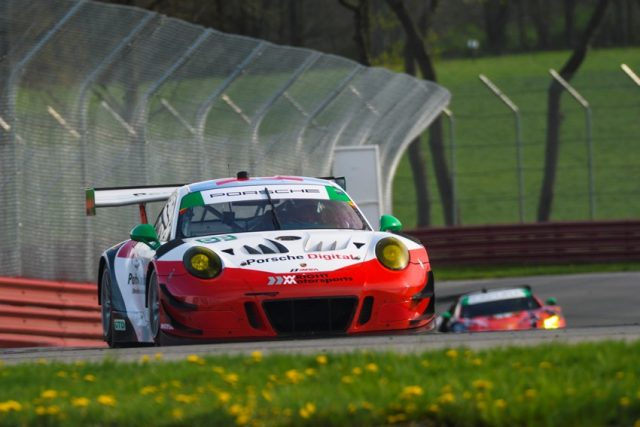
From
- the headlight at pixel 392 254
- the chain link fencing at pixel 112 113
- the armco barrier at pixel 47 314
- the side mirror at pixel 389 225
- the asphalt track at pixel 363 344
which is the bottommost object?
the armco barrier at pixel 47 314

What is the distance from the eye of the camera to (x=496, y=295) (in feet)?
69.2

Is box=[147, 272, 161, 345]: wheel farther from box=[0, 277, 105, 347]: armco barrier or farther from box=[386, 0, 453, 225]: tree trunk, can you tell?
box=[386, 0, 453, 225]: tree trunk

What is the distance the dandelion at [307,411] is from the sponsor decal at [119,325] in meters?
4.79

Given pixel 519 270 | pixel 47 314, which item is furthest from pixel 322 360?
pixel 519 270

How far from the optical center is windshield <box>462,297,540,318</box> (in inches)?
805

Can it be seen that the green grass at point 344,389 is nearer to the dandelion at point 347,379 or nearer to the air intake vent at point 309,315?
the dandelion at point 347,379

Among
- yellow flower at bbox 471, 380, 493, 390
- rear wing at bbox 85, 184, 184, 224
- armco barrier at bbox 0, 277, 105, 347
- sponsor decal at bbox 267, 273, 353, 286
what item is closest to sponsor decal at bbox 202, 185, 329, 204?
rear wing at bbox 85, 184, 184, 224

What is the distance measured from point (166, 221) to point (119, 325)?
82 centimetres

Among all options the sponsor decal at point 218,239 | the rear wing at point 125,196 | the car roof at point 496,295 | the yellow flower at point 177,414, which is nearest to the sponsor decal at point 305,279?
the sponsor decal at point 218,239

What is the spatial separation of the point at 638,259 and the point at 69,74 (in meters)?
17.4

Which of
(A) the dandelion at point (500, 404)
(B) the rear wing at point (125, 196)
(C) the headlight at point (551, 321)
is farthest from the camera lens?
(C) the headlight at point (551, 321)

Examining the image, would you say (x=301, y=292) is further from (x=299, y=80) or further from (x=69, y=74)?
(x=299, y=80)

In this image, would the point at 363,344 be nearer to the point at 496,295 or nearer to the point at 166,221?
the point at 166,221

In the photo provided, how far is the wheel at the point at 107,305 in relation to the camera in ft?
35.4
